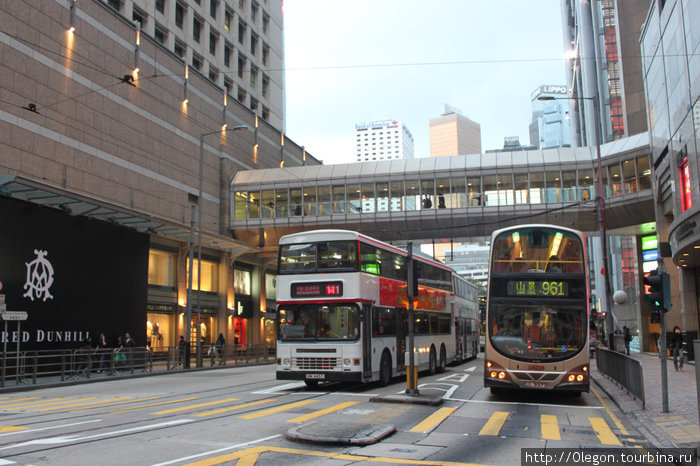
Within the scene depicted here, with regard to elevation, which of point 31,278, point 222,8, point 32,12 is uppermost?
point 222,8

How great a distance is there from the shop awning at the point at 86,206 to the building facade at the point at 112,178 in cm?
8

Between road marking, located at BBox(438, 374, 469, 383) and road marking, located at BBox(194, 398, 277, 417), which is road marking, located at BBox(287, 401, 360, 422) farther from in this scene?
road marking, located at BBox(438, 374, 469, 383)

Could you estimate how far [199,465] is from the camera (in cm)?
724

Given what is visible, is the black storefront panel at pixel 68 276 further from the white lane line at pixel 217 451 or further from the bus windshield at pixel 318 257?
the white lane line at pixel 217 451

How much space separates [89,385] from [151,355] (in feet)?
17.7

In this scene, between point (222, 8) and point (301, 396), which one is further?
point (222, 8)

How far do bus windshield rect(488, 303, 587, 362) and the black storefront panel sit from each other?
1558cm

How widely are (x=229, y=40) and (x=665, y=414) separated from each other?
149ft

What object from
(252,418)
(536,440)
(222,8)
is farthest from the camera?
(222,8)

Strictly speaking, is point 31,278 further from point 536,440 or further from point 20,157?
point 536,440

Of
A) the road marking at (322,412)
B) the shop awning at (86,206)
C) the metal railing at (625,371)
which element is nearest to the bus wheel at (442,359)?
the metal railing at (625,371)

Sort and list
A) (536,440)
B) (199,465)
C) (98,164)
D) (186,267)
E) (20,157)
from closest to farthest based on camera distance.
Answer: (199,465)
(536,440)
(20,157)
(98,164)
(186,267)

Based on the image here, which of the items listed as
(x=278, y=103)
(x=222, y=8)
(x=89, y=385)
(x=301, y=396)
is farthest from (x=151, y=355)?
(x=278, y=103)

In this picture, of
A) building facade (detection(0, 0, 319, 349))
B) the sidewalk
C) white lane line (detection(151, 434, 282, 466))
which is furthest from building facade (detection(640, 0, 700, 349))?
building facade (detection(0, 0, 319, 349))
